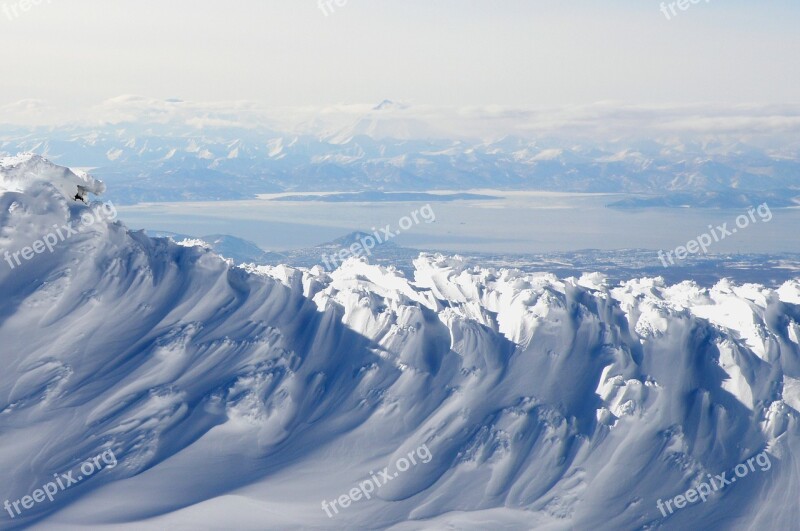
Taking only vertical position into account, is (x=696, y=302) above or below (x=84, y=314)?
below

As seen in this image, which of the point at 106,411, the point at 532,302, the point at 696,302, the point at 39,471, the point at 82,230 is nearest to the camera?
the point at 39,471

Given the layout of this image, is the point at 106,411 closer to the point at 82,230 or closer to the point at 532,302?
the point at 82,230

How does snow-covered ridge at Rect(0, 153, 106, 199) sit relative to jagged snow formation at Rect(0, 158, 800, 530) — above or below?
above

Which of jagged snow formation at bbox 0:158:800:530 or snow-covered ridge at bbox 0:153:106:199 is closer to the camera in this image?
jagged snow formation at bbox 0:158:800:530

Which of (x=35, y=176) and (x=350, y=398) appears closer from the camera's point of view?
(x=35, y=176)

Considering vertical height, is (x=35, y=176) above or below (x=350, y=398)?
above

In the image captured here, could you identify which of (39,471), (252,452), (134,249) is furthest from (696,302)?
(39,471)

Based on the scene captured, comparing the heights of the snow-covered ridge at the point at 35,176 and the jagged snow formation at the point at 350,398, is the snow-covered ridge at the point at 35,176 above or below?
above

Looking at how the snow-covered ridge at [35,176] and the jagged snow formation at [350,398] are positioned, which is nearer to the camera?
the jagged snow formation at [350,398]
